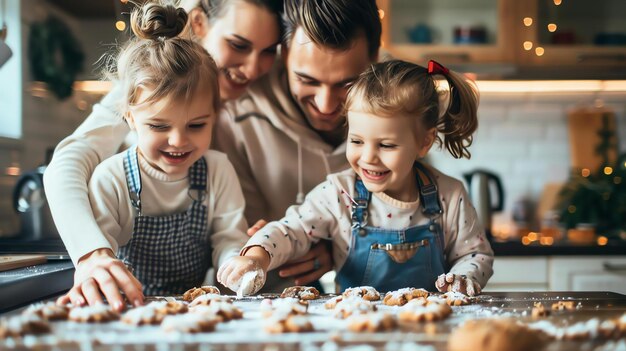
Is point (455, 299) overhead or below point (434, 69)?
below

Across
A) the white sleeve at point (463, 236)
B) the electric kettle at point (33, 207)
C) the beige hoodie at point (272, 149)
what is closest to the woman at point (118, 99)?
the beige hoodie at point (272, 149)

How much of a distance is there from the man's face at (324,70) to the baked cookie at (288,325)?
673mm

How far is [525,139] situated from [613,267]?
2.66ft

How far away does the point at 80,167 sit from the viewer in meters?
1.29

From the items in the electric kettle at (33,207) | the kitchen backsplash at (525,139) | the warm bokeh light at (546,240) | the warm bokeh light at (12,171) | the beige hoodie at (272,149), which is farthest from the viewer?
the kitchen backsplash at (525,139)

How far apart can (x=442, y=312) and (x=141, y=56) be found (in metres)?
0.75

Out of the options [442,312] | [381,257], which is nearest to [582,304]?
[442,312]

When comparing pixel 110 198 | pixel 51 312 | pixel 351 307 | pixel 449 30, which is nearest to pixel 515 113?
pixel 449 30

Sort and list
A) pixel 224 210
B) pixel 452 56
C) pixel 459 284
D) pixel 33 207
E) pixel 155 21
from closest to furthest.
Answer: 1. pixel 459 284
2. pixel 155 21
3. pixel 224 210
4. pixel 33 207
5. pixel 452 56

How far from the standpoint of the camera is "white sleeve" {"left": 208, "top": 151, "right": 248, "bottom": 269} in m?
1.35

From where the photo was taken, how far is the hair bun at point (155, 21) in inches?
50.0

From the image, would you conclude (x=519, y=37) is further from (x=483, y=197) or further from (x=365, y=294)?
(x=365, y=294)

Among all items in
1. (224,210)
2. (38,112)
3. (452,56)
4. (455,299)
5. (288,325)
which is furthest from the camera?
(452,56)

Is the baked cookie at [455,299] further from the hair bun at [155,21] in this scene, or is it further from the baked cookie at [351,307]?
the hair bun at [155,21]
